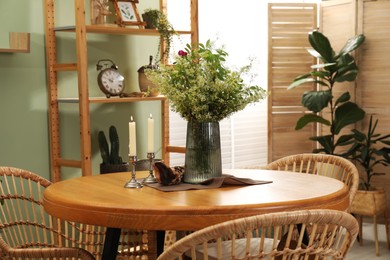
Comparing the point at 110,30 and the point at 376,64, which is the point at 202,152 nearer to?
the point at 110,30

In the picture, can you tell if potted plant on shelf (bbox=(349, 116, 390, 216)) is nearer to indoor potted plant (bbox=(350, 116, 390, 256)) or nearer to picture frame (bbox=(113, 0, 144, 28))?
indoor potted plant (bbox=(350, 116, 390, 256))

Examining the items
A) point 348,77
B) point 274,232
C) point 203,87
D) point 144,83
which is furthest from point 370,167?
point 274,232

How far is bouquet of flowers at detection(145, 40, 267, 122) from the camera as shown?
2523 millimetres

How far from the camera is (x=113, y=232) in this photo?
96.9 inches

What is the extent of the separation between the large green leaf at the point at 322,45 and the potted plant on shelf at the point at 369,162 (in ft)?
1.87

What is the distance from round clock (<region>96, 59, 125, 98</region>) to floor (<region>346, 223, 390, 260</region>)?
6.36ft

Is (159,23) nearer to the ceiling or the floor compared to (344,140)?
nearer to the ceiling

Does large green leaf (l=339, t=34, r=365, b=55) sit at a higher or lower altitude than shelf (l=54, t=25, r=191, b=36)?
lower

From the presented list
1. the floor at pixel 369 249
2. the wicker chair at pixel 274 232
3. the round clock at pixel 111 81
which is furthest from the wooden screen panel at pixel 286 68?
the wicker chair at pixel 274 232

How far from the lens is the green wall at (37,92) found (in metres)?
3.76

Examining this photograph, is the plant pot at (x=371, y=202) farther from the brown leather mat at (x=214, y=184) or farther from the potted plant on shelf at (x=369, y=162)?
the brown leather mat at (x=214, y=184)

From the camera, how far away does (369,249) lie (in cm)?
469

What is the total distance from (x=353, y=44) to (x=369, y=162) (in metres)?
0.91

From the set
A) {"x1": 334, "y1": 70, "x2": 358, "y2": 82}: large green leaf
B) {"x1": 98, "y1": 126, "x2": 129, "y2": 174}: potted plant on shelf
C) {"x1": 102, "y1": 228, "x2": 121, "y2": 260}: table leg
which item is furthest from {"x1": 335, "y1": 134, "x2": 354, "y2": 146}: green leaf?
{"x1": 102, "y1": 228, "x2": 121, "y2": 260}: table leg
